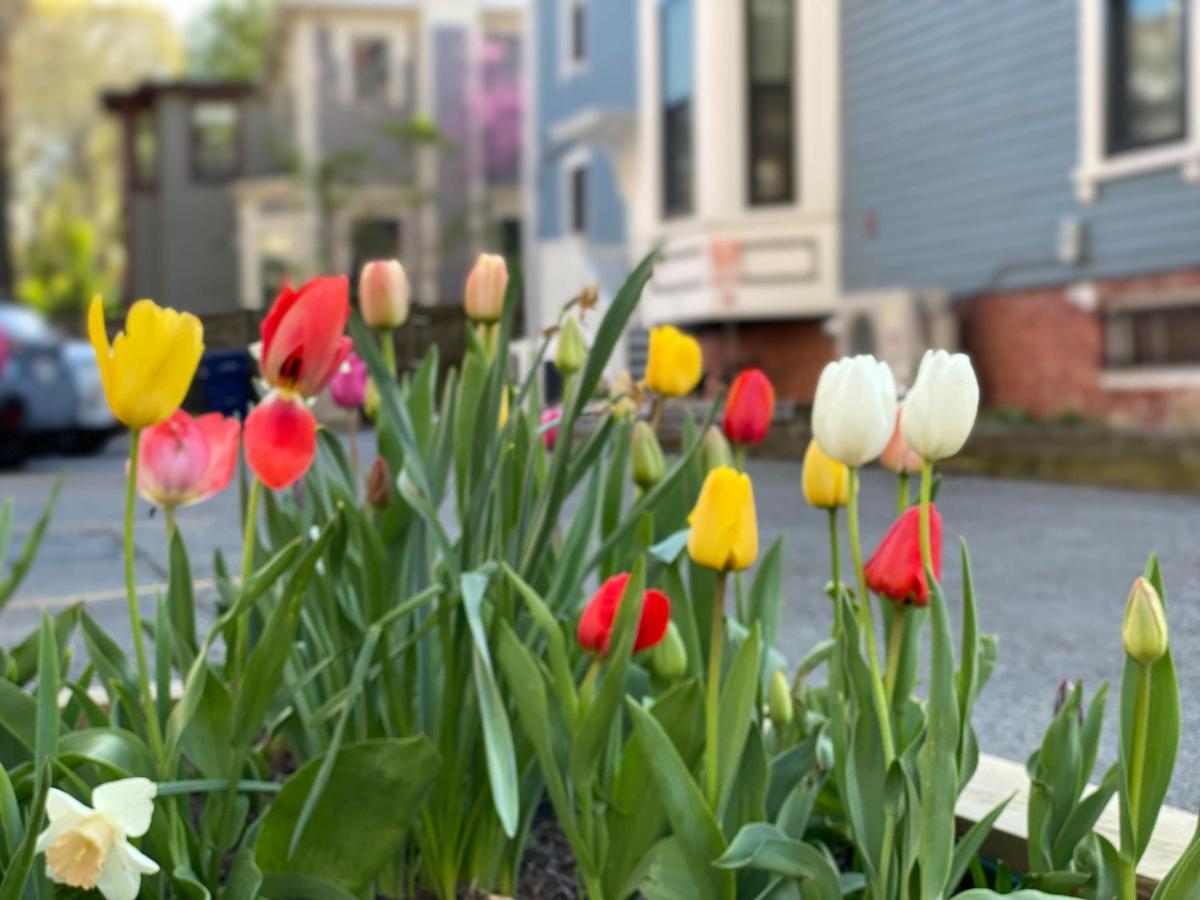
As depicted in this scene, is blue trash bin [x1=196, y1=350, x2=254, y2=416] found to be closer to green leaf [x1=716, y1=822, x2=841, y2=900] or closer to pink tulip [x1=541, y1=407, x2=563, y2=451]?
pink tulip [x1=541, y1=407, x2=563, y2=451]

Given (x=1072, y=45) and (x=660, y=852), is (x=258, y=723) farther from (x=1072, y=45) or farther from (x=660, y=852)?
(x=1072, y=45)

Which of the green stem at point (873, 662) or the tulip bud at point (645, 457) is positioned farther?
the tulip bud at point (645, 457)

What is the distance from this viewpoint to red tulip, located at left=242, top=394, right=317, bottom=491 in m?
1.23

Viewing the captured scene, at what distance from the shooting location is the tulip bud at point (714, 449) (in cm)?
150

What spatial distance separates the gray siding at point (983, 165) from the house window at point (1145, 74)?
0.77 ft

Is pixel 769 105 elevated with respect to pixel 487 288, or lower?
elevated

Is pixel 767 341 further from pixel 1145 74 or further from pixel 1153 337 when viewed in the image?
pixel 1145 74

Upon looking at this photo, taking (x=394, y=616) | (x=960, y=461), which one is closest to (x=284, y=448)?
(x=394, y=616)

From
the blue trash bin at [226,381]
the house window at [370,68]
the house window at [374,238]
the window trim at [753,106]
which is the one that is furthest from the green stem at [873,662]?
the house window at [370,68]

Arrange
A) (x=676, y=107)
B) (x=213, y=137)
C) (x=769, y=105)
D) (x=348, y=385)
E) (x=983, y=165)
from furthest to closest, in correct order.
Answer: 1. (x=213, y=137)
2. (x=676, y=107)
3. (x=769, y=105)
4. (x=983, y=165)
5. (x=348, y=385)

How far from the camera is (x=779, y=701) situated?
142cm

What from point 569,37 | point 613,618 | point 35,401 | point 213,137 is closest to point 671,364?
Result: point 613,618

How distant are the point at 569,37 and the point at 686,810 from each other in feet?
52.4

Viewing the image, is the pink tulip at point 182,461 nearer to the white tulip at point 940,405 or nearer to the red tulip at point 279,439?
the red tulip at point 279,439
